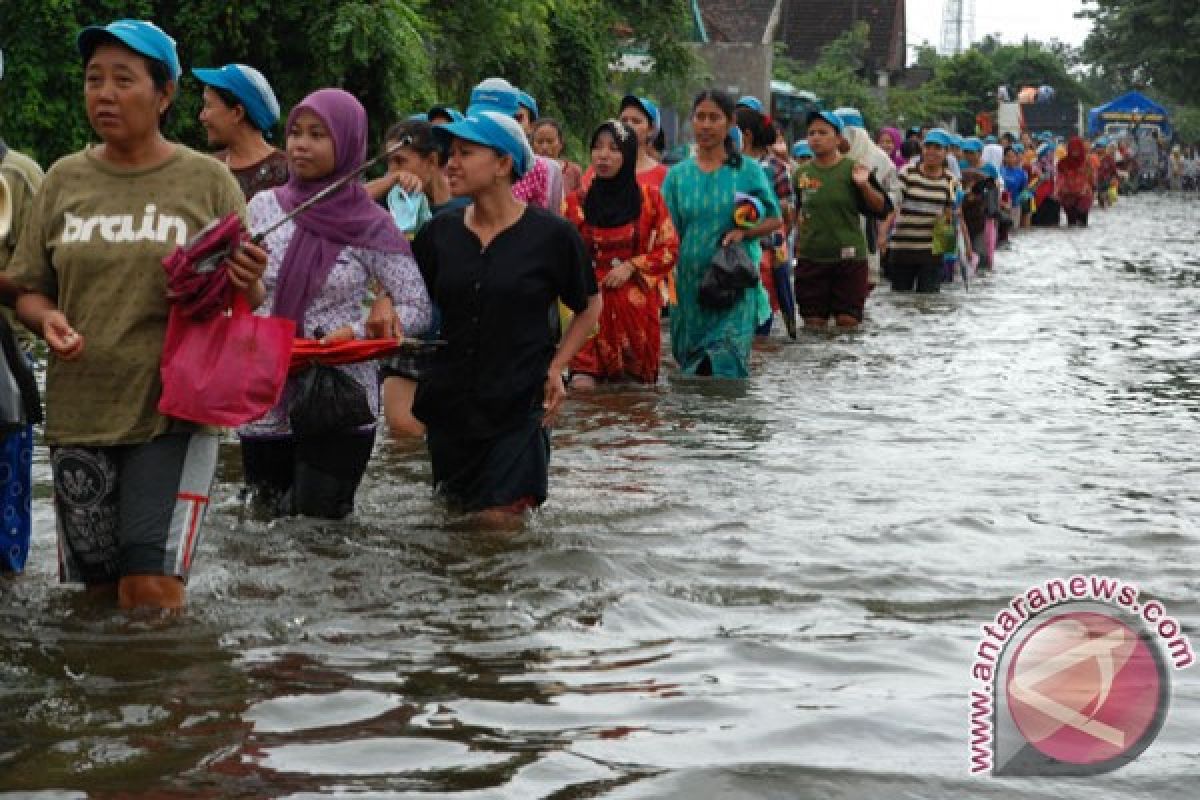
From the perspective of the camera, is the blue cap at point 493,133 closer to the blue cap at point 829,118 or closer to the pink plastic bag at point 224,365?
the pink plastic bag at point 224,365

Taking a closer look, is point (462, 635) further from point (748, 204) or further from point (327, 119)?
point (748, 204)

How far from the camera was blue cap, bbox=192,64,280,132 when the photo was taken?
26.1 feet

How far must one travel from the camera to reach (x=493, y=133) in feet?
24.9

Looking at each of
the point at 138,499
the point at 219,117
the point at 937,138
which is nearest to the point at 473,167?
the point at 219,117

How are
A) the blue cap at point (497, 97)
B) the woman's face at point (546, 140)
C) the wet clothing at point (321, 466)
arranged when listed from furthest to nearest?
the woman's face at point (546, 140), the blue cap at point (497, 97), the wet clothing at point (321, 466)

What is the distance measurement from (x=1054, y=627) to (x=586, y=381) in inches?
246

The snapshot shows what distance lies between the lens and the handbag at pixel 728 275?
12859 mm

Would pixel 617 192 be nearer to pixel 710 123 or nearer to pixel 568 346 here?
pixel 710 123

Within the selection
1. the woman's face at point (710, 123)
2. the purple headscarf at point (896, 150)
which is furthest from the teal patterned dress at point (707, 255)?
the purple headscarf at point (896, 150)

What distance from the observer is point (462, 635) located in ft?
21.2

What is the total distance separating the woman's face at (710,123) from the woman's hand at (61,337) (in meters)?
7.11

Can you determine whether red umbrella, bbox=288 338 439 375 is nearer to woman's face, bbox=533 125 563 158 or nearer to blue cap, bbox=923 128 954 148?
woman's face, bbox=533 125 563 158

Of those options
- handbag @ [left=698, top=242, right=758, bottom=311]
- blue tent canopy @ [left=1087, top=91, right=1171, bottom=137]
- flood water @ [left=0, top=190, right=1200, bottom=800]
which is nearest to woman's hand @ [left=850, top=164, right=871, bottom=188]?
handbag @ [left=698, top=242, right=758, bottom=311]

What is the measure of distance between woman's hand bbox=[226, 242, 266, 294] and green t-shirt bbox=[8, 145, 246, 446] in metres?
0.16
